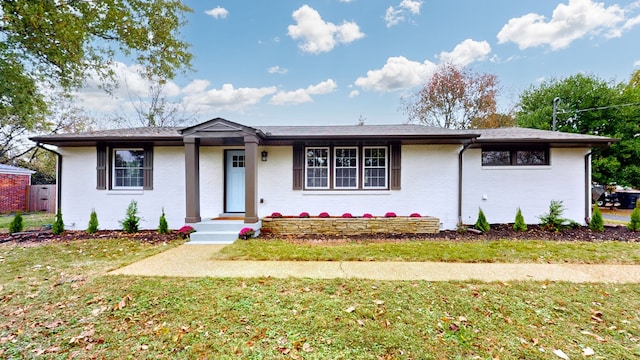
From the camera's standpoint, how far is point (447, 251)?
538cm

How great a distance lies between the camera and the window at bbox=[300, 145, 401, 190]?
827cm

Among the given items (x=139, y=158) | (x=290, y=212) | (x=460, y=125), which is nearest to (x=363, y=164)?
(x=290, y=212)

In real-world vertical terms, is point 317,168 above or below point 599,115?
below

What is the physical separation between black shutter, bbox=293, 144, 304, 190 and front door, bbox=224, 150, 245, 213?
1.69 metres

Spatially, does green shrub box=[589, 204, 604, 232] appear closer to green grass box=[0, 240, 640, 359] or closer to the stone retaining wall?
the stone retaining wall

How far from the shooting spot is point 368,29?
13133 millimetres

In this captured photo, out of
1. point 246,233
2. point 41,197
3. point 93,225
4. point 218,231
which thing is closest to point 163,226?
point 218,231

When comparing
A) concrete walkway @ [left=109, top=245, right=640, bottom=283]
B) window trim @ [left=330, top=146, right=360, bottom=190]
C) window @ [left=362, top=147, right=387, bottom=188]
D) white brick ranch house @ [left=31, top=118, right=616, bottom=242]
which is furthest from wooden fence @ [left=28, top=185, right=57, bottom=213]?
window @ [left=362, top=147, right=387, bottom=188]

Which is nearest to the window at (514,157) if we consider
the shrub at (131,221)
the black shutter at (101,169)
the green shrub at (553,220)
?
the green shrub at (553,220)

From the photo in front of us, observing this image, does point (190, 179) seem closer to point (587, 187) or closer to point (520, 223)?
point (520, 223)

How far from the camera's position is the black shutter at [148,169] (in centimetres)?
820

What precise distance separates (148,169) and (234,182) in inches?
103

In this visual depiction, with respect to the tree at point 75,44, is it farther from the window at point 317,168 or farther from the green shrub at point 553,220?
the green shrub at point 553,220

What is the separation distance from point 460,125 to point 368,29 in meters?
12.3
